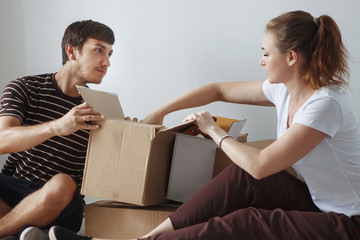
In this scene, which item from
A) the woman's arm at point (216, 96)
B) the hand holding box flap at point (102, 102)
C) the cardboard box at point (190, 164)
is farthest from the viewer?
the woman's arm at point (216, 96)

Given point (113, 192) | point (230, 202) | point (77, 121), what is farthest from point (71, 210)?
point (230, 202)

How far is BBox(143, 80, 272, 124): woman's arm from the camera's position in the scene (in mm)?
1562

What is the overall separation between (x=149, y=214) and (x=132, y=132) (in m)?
0.30

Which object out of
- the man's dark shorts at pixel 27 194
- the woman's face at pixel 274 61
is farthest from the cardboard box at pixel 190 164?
the man's dark shorts at pixel 27 194

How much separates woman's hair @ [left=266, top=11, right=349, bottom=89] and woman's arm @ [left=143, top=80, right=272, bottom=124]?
12.7 inches

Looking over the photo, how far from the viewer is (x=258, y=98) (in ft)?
5.18

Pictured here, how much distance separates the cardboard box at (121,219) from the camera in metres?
1.42

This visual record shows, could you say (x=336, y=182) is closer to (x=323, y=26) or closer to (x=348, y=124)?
(x=348, y=124)

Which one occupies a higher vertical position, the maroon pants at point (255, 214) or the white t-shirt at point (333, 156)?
the white t-shirt at point (333, 156)

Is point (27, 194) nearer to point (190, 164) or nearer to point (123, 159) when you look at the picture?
point (123, 159)

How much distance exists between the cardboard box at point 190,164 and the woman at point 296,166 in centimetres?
15

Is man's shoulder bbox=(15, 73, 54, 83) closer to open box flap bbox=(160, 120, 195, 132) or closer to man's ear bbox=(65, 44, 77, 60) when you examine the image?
man's ear bbox=(65, 44, 77, 60)

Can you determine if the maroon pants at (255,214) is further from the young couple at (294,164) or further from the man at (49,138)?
the man at (49,138)

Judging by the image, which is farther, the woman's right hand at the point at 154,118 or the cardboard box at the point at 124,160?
the woman's right hand at the point at 154,118
